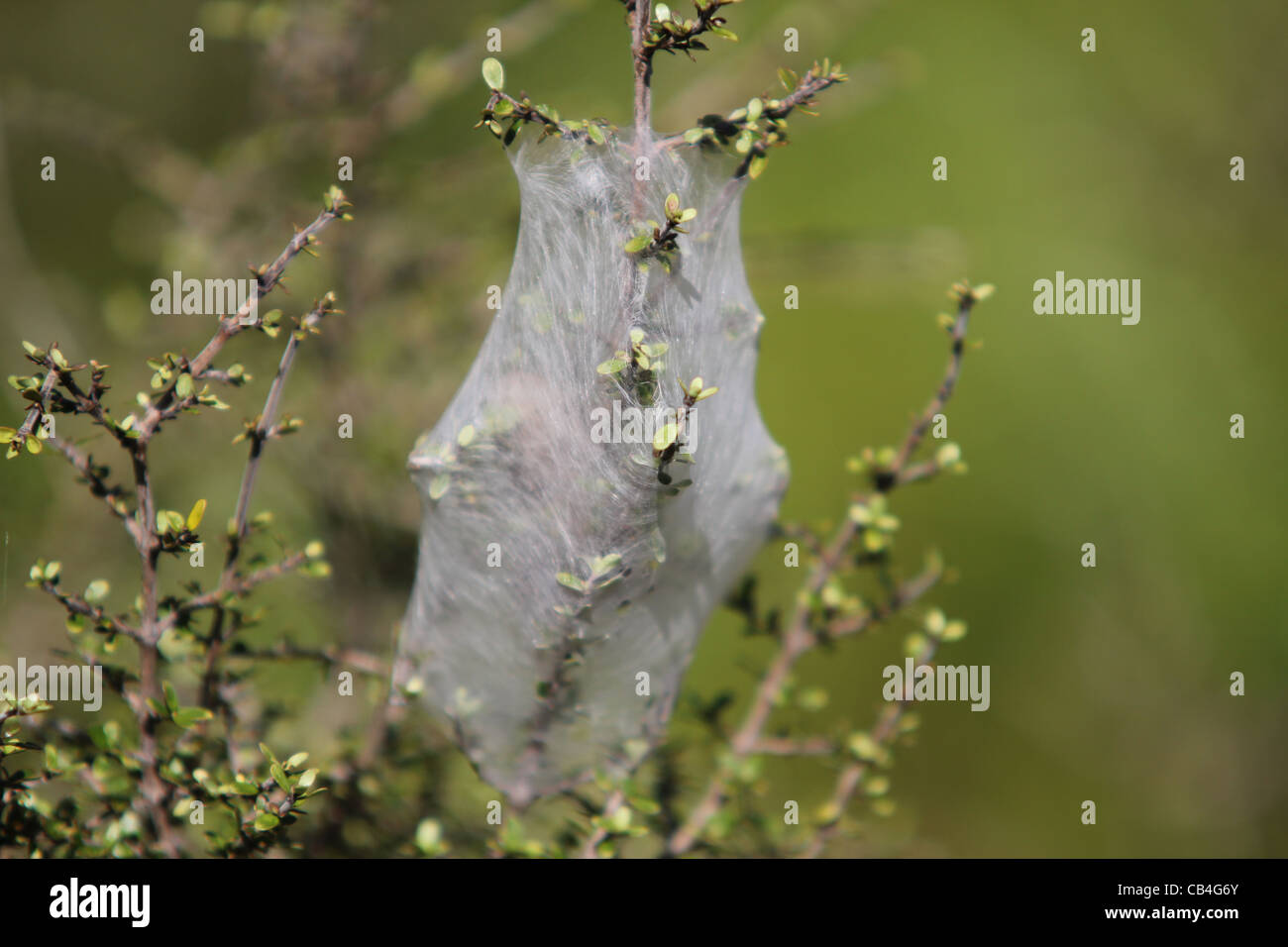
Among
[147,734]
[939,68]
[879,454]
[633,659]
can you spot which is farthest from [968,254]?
[147,734]

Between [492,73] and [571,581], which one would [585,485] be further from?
[492,73]

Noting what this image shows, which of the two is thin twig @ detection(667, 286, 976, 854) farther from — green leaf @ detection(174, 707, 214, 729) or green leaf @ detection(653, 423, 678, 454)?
green leaf @ detection(174, 707, 214, 729)

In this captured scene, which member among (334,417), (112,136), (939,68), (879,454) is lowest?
(879,454)

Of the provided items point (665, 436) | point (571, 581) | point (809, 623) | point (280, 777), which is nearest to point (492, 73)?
point (665, 436)

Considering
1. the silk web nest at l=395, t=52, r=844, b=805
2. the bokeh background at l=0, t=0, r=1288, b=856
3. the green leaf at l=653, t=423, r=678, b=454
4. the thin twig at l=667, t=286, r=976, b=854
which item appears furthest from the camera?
the bokeh background at l=0, t=0, r=1288, b=856

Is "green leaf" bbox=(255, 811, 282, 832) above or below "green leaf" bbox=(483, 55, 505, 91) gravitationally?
below

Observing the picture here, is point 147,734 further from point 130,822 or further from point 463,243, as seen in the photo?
point 463,243

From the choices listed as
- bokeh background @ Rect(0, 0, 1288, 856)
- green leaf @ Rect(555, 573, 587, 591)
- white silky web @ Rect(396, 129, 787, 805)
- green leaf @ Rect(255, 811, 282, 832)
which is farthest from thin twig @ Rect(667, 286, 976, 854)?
bokeh background @ Rect(0, 0, 1288, 856)

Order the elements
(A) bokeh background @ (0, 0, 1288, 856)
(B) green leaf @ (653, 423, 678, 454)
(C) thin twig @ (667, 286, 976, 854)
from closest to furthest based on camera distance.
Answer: (B) green leaf @ (653, 423, 678, 454)
(C) thin twig @ (667, 286, 976, 854)
(A) bokeh background @ (0, 0, 1288, 856)
